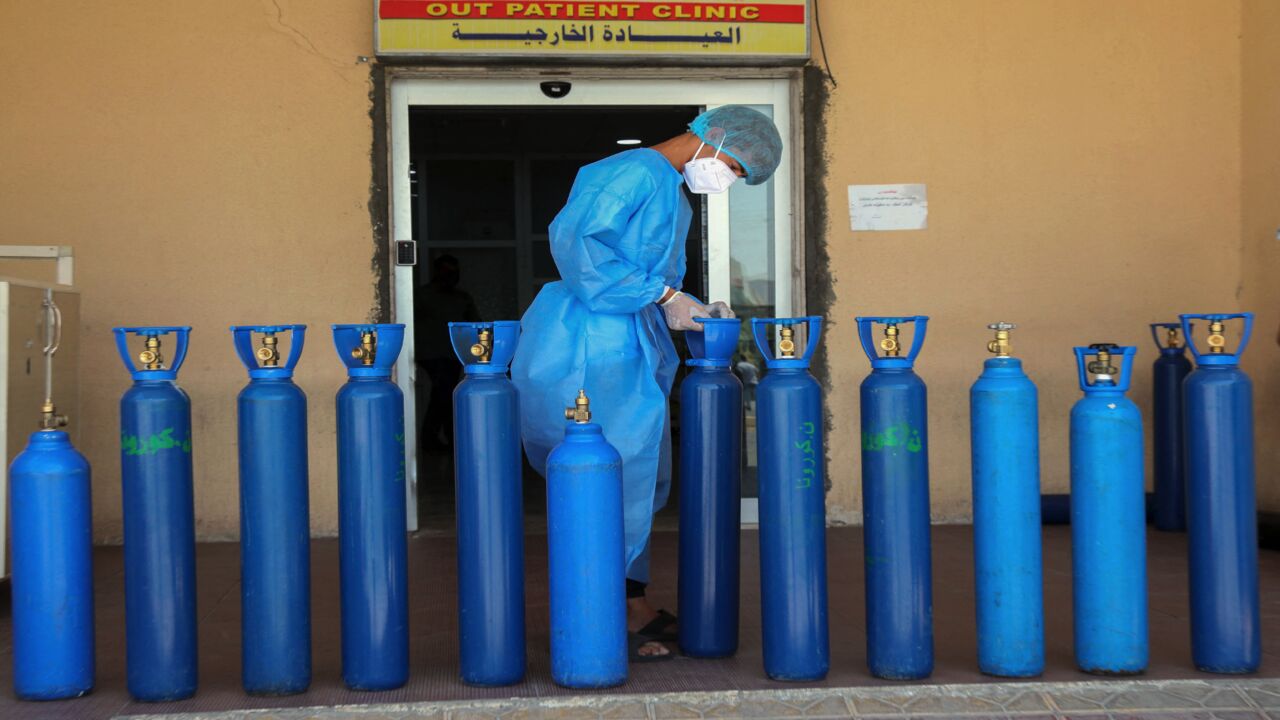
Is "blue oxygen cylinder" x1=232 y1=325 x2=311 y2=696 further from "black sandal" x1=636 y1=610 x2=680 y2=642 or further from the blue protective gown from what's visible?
"black sandal" x1=636 y1=610 x2=680 y2=642

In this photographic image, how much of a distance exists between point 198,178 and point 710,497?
2.85 meters

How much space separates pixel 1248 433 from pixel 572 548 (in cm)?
154

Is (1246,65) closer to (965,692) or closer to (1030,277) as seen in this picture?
(1030,277)

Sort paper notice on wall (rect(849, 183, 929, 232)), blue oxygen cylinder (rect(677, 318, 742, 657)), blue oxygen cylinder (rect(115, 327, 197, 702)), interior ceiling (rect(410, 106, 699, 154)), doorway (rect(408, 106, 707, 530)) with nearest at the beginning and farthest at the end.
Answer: blue oxygen cylinder (rect(115, 327, 197, 702)) < blue oxygen cylinder (rect(677, 318, 742, 657)) < paper notice on wall (rect(849, 183, 929, 232)) < interior ceiling (rect(410, 106, 699, 154)) < doorway (rect(408, 106, 707, 530))

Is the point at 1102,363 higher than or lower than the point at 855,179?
lower

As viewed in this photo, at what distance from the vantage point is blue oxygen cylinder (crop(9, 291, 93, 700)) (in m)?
2.53

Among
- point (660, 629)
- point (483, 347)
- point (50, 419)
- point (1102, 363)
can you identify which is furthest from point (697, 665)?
point (50, 419)

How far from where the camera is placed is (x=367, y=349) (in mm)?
2596

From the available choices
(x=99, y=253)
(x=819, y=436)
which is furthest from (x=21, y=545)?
(x=99, y=253)

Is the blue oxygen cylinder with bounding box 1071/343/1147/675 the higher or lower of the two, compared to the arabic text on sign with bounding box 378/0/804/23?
lower

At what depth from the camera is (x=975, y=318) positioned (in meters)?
4.94

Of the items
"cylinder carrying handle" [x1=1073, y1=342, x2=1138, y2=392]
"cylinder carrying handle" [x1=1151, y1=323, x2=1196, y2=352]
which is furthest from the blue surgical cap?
"cylinder carrying handle" [x1=1151, y1=323, x2=1196, y2=352]

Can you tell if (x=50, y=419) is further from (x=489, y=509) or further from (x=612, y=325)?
(x=612, y=325)

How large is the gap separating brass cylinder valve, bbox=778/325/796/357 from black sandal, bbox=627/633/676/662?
2.72 ft
